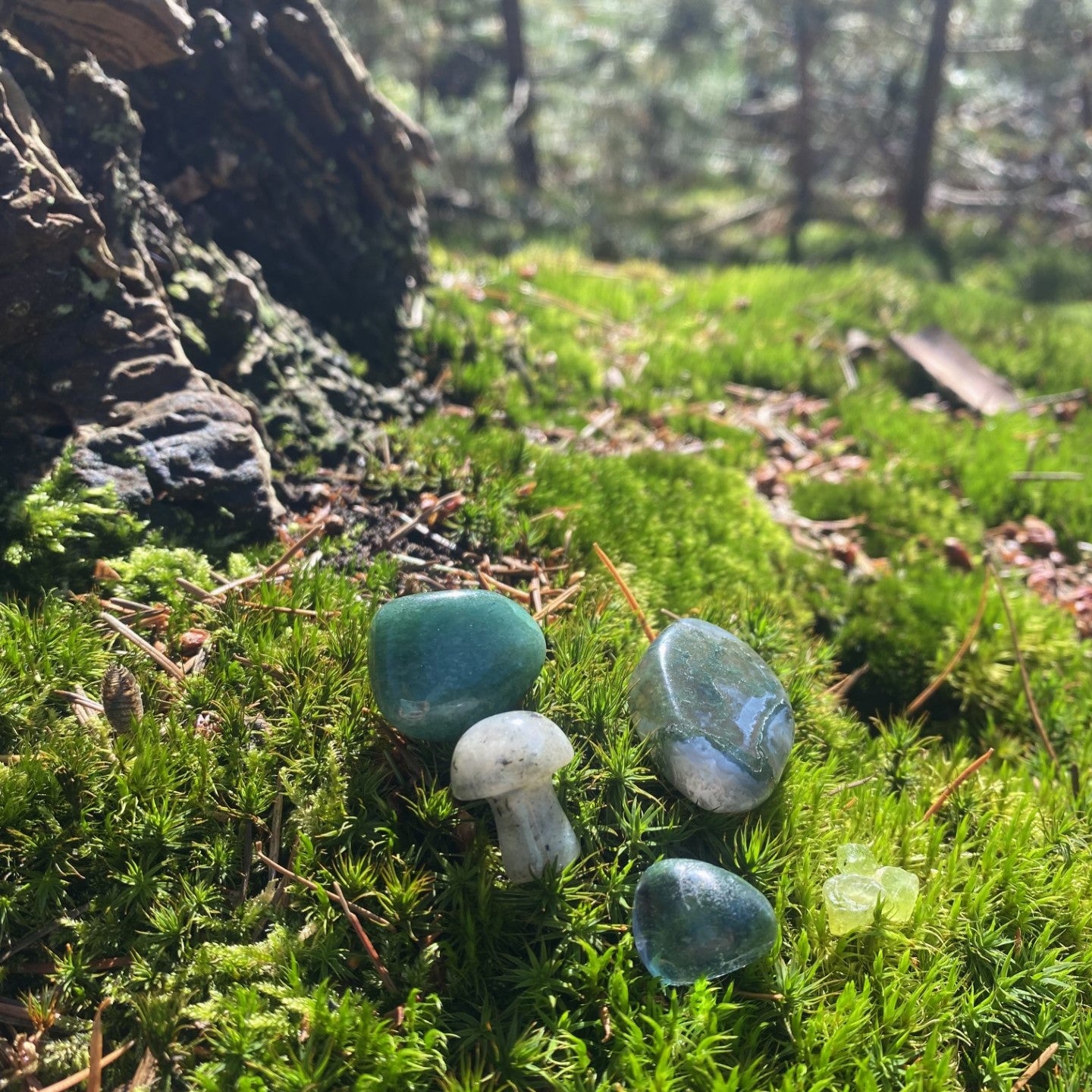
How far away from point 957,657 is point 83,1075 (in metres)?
3.08

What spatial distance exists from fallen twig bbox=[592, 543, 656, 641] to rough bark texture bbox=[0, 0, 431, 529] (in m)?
1.26

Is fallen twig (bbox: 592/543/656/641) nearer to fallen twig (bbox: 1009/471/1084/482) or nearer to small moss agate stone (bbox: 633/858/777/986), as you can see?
small moss agate stone (bbox: 633/858/777/986)

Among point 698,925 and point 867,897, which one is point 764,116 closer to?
point 867,897

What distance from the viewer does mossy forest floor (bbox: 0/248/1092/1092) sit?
6.50 feet

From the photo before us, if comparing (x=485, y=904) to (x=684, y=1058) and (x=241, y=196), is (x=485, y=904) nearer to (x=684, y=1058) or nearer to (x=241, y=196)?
(x=684, y=1058)

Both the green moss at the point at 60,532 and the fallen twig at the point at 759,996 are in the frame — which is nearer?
the fallen twig at the point at 759,996

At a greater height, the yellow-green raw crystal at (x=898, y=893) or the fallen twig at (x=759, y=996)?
the yellow-green raw crystal at (x=898, y=893)

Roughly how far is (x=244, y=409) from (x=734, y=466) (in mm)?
2491

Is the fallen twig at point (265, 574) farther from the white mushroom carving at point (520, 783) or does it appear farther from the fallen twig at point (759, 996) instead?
the fallen twig at point (759, 996)

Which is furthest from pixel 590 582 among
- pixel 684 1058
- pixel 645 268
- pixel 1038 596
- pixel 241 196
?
pixel 645 268

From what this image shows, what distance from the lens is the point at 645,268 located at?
7320 mm

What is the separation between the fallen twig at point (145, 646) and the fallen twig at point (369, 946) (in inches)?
34.4

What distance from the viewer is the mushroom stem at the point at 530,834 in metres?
2.21

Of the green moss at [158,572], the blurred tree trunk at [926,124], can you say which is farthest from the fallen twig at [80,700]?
the blurred tree trunk at [926,124]
